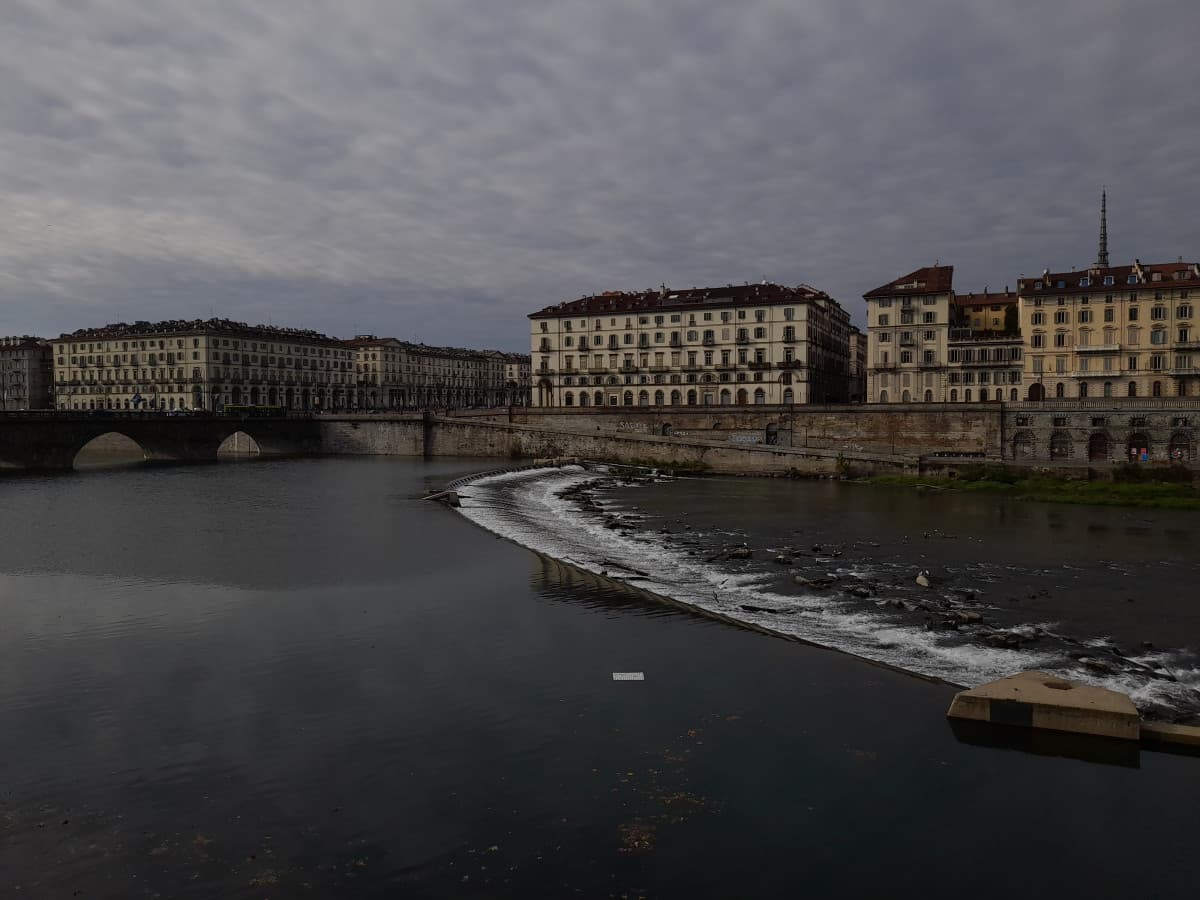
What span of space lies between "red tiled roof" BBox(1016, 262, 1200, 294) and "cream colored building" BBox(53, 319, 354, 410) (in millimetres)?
119131

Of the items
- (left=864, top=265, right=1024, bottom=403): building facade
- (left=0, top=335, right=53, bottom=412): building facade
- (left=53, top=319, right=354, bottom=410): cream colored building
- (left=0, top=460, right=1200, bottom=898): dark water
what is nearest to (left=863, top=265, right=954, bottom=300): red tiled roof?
(left=864, top=265, right=1024, bottom=403): building facade

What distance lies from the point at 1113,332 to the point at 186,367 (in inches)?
5142

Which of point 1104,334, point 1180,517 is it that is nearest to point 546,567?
point 1180,517

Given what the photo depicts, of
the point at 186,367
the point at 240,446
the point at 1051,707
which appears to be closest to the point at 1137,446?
the point at 1051,707

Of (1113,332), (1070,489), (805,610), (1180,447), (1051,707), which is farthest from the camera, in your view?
(1113,332)

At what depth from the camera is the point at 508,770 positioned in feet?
41.3

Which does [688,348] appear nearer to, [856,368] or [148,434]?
[856,368]

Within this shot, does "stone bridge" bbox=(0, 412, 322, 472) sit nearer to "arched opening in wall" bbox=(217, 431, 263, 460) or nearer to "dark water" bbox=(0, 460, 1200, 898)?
"arched opening in wall" bbox=(217, 431, 263, 460)

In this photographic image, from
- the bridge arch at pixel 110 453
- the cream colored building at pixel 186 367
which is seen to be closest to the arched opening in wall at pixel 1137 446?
the bridge arch at pixel 110 453

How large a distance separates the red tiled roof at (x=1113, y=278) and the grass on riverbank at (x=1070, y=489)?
30.1 meters

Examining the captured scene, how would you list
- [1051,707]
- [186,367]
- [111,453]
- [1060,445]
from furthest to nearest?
[186,367] → [111,453] → [1060,445] → [1051,707]

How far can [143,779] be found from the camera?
12.2 meters

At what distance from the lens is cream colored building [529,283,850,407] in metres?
97.4

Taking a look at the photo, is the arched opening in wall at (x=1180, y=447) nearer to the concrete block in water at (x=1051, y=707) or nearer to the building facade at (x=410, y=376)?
the concrete block in water at (x=1051, y=707)
